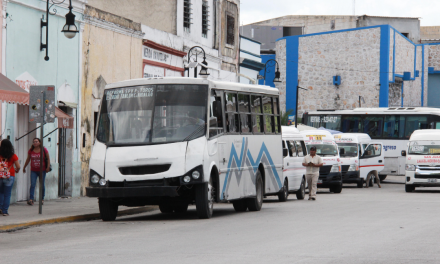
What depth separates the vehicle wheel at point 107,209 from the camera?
1553 centimetres

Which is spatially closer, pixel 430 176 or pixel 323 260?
pixel 323 260

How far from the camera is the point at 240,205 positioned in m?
18.6

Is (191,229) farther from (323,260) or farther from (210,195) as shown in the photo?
(323,260)

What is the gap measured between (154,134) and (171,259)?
602cm

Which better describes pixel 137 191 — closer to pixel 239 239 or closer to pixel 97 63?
pixel 239 239

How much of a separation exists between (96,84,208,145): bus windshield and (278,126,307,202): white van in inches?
326

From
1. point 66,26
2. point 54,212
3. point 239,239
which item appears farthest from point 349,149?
point 239,239

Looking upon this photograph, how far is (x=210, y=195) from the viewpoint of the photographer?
608 inches

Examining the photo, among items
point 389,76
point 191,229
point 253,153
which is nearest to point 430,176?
point 253,153

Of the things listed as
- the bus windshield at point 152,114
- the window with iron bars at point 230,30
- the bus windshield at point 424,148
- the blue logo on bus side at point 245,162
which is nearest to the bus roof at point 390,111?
the window with iron bars at point 230,30

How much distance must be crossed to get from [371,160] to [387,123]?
6.13 metres

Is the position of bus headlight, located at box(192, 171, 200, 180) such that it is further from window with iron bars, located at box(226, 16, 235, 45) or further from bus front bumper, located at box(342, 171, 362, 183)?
window with iron bars, located at box(226, 16, 235, 45)

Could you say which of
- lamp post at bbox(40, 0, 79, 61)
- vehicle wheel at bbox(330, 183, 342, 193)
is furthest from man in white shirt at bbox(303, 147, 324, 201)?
lamp post at bbox(40, 0, 79, 61)

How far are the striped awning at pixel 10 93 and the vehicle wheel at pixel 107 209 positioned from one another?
3.09m
